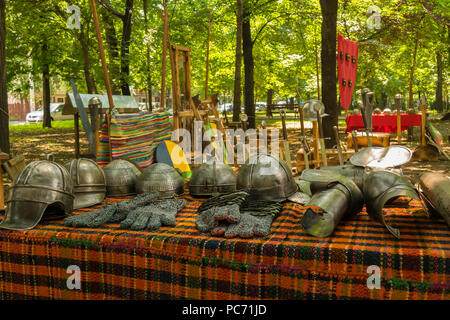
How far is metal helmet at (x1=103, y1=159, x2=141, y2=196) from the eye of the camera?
10.1 ft

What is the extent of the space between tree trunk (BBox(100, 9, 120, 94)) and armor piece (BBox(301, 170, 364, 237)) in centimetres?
1143

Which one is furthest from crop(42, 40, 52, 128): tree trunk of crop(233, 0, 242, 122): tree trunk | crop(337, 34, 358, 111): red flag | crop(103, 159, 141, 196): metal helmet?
crop(103, 159, 141, 196): metal helmet

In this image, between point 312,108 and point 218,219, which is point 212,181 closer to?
point 218,219

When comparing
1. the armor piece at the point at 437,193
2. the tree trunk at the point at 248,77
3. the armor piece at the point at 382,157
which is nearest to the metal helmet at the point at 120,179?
the armor piece at the point at 382,157

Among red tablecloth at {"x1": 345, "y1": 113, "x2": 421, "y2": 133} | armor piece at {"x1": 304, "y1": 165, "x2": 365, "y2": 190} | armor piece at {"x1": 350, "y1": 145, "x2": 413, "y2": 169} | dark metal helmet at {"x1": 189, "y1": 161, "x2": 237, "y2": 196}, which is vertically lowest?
dark metal helmet at {"x1": 189, "y1": 161, "x2": 237, "y2": 196}

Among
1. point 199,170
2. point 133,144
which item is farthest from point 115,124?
point 199,170

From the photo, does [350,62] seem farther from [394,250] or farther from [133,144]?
[394,250]

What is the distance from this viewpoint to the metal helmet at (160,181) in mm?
2926

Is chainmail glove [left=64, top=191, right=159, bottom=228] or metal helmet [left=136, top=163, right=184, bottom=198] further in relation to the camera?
metal helmet [left=136, top=163, right=184, bottom=198]

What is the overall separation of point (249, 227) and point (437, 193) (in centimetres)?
100

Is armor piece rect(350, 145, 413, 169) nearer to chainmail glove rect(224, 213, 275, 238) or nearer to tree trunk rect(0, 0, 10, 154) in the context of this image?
chainmail glove rect(224, 213, 275, 238)

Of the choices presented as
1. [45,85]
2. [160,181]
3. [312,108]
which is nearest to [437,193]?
[160,181]

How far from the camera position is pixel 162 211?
2.40 m

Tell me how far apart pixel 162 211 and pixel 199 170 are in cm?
75
